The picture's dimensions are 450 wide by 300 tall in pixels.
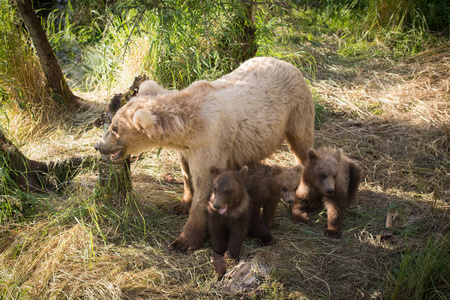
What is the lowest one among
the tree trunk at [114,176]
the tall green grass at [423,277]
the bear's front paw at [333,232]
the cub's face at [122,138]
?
the bear's front paw at [333,232]

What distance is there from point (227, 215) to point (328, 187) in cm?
122

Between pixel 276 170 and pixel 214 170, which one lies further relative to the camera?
pixel 276 170

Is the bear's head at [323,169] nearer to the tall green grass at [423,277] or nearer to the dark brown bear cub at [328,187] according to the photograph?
the dark brown bear cub at [328,187]

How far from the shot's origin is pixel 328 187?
4.70m

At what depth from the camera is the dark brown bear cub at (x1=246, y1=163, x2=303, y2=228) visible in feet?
15.0

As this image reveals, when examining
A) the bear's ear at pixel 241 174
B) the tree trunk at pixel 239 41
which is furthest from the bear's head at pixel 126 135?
the tree trunk at pixel 239 41

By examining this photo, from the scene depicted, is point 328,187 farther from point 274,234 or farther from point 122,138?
point 122,138

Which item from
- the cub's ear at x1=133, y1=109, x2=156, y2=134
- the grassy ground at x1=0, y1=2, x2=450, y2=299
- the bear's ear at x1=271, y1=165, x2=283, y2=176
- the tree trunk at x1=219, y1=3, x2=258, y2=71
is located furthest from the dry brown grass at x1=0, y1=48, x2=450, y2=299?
the tree trunk at x1=219, y1=3, x2=258, y2=71

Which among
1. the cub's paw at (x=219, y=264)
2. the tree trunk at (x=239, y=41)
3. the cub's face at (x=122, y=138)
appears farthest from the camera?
the tree trunk at (x=239, y=41)

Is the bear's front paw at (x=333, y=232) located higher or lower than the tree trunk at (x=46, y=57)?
lower

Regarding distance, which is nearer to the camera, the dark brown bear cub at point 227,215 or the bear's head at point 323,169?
the dark brown bear cub at point 227,215

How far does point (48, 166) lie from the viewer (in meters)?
5.70

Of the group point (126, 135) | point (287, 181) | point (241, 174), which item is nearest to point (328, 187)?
point (287, 181)

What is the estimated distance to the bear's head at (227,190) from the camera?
4098 millimetres
